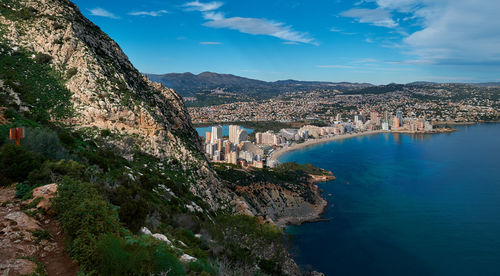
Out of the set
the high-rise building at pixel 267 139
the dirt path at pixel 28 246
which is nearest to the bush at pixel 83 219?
the dirt path at pixel 28 246

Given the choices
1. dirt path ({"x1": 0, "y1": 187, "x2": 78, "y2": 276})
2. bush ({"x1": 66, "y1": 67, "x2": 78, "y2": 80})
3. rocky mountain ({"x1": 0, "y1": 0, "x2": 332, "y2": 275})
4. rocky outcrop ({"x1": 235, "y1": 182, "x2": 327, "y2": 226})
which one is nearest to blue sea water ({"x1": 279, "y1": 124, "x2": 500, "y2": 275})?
rocky outcrop ({"x1": 235, "y1": 182, "x2": 327, "y2": 226})

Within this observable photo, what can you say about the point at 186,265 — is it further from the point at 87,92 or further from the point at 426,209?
the point at 426,209

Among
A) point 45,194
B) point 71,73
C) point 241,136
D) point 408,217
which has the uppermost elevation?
point 71,73

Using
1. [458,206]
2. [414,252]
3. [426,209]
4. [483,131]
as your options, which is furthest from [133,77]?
[483,131]

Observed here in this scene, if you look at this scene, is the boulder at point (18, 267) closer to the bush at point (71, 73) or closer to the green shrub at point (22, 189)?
the green shrub at point (22, 189)

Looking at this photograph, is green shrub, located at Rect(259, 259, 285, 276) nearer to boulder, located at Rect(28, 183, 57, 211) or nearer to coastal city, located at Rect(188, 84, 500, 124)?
boulder, located at Rect(28, 183, 57, 211)

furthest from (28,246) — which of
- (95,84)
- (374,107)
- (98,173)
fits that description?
(374,107)

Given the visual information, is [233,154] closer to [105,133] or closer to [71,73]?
[71,73]
